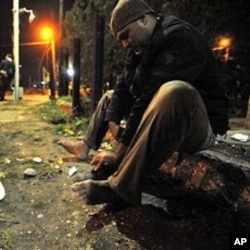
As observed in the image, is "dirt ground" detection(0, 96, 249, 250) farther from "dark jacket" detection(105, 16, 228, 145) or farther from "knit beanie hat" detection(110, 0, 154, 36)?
"knit beanie hat" detection(110, 0, 154, 36)

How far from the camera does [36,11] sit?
1039 inches

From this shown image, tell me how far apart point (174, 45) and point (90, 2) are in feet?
27.2

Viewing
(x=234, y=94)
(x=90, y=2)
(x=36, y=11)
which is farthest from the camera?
(x=36, y=11)

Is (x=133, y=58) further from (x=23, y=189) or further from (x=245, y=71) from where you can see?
(x=245, y=71)

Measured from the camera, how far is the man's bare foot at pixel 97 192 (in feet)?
9.07

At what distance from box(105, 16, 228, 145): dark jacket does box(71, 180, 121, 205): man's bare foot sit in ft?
1.12

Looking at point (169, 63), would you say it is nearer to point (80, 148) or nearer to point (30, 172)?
point (80, 148)

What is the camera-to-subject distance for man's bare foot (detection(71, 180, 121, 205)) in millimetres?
2766

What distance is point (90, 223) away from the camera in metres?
3.09

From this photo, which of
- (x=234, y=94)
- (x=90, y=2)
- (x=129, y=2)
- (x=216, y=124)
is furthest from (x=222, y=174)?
(x=90, y=2)

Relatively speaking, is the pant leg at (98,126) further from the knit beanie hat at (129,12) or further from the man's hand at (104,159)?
the knit beanie hat at (129,12)

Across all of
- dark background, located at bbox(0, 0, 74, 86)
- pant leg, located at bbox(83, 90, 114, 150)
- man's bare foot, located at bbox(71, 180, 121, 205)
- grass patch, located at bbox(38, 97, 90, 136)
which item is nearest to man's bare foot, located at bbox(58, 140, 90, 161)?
pant leg, located at bbox(83, 90, 114, 150)

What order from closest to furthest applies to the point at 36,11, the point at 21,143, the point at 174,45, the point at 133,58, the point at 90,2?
the point at 174,45 → the point at 133,58 → the point at 21,143 → the point at 90,2 → the point at 36,11

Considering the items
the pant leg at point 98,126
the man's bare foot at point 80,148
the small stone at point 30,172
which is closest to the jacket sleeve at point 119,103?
the pant leg at point 98,126
